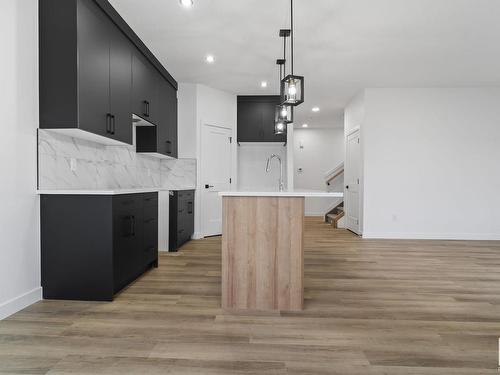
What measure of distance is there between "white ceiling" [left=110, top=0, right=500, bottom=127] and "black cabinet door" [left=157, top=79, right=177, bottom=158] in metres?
0.31

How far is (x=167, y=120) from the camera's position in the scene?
15.4ft

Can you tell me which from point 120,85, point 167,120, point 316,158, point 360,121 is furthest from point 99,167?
point 316,158

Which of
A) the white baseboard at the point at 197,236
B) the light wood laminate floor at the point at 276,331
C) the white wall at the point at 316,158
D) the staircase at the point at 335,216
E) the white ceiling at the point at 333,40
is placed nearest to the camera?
the light wood laminate floor at the point at 276,331

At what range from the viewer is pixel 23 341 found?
1.79m

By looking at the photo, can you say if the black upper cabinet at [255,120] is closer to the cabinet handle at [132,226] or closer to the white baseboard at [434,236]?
the white baseboard at [434,236]

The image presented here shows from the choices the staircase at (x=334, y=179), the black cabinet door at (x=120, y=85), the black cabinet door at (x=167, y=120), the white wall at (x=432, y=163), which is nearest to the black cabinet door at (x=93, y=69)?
the black cabinet door at (x=120, y=85)

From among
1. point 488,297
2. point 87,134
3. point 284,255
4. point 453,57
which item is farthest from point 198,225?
point 453,57

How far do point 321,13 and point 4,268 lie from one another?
3499 mm

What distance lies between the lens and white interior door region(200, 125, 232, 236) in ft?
17.6

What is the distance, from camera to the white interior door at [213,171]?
17.6 feet

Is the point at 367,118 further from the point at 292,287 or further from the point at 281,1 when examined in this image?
the point at 292,287

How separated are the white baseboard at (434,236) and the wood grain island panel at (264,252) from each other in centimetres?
→ 368

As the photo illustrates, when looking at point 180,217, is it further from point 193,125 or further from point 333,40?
point 333,40

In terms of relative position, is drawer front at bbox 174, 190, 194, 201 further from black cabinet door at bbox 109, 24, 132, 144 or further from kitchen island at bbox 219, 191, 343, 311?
kitchen island at bbox 219, 191, 343, 311
